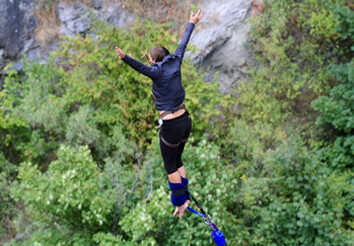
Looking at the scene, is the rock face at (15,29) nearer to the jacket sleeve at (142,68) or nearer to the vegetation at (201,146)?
the vegetation at (201,146)

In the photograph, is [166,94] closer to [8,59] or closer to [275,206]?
[275,206]

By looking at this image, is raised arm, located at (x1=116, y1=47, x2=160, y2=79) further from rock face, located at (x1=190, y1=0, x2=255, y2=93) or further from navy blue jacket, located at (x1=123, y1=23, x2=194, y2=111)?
rock face, located at (x1=190, y1=0, x2=255, y2=93)

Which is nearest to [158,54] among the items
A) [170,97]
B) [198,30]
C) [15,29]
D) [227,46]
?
[170,97]

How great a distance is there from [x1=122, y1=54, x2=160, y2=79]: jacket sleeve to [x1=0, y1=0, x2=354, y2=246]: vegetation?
191 cm

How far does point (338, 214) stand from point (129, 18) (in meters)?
→ 7.98

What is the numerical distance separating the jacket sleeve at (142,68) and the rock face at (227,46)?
20.2ft

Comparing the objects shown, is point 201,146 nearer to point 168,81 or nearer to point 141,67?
point 168,81

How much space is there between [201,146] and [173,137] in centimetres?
295

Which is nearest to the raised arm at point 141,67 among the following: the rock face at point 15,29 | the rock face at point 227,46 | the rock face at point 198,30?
the rock face at point 198,30

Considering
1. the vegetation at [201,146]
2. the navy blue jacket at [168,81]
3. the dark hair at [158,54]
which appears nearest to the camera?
the navy blue jacket at [168,81]

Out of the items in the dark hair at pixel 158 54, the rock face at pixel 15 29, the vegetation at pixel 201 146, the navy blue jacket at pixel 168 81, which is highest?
the dark hair at pixel 158 54

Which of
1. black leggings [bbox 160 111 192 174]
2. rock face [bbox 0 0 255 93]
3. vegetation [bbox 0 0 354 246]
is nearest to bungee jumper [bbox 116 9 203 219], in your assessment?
black leggings [bbox 160 111 192 174]

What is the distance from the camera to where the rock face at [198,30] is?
907 centimetres

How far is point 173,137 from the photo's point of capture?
10.7 ft
